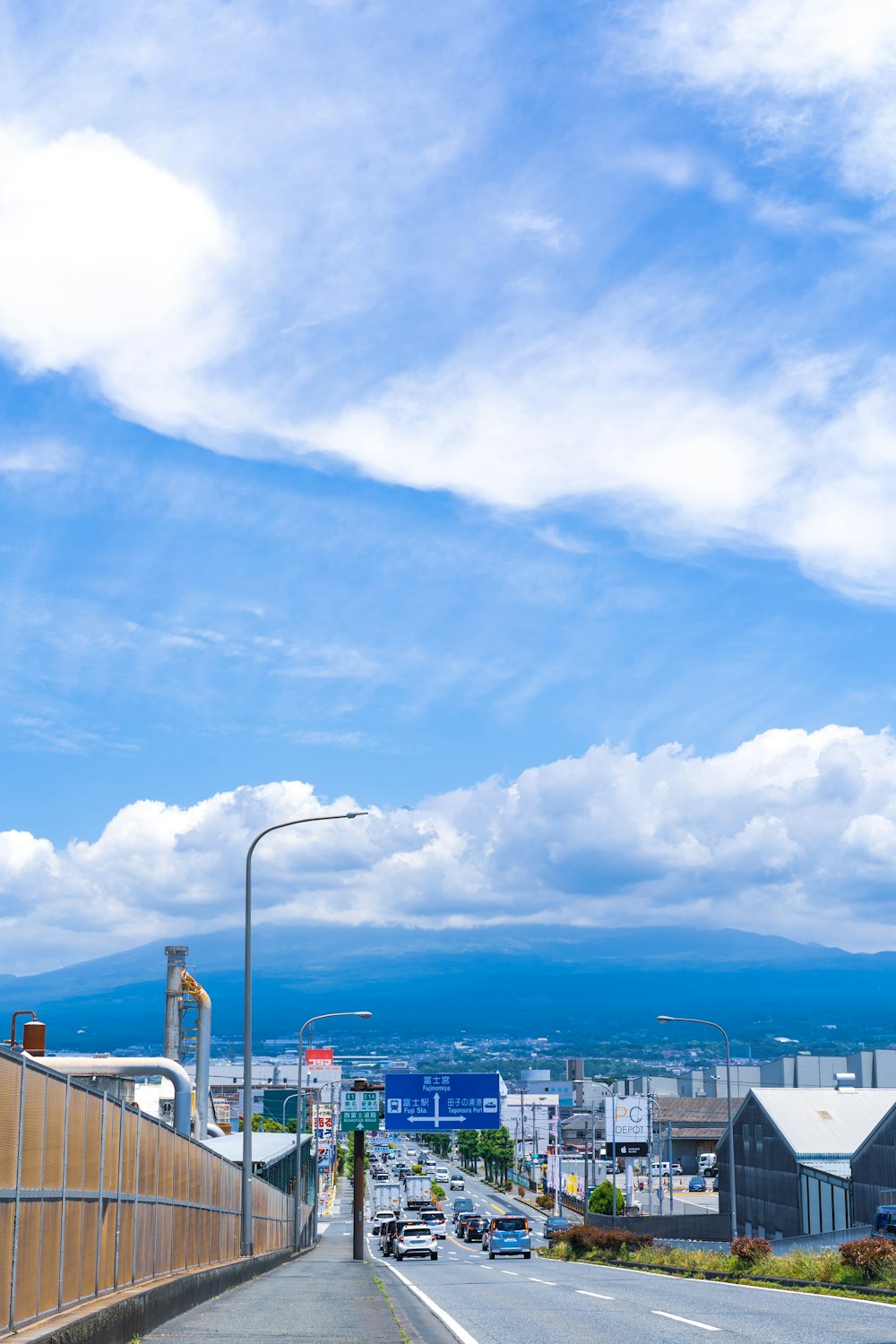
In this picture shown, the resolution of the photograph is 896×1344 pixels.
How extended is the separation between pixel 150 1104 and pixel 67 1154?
54.0m

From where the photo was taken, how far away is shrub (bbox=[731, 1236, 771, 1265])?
110 ft

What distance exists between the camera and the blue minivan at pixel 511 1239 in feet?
189

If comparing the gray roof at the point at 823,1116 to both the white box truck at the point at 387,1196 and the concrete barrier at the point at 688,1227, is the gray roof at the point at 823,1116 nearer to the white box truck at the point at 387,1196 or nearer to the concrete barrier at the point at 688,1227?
the concrete barrier at the point at 688,1227

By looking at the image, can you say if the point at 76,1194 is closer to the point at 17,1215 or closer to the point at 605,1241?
the point at 17,1215

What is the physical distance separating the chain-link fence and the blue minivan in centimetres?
3707

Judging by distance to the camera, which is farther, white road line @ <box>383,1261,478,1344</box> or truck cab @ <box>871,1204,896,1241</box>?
truck cab @ <box>871,1204,896,1241</box>

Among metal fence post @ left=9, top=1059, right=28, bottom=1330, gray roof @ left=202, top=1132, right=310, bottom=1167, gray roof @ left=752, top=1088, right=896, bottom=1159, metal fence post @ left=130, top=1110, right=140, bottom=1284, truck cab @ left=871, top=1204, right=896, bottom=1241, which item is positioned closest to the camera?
metal fence post @ left=9, top=1059, right=28, bottom=1330

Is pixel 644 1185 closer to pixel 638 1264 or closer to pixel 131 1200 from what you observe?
pixel 638 1264

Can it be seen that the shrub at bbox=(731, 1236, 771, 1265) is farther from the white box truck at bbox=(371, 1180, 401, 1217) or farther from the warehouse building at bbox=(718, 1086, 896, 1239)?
the white box truck at bbox=(371, 1180, 401, 1217)

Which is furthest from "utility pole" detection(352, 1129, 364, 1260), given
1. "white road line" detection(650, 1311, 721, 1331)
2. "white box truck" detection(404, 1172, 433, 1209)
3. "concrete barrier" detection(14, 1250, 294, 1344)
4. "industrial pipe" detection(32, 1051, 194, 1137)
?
"white box truck" detection(404, 1172, 433, 1209)

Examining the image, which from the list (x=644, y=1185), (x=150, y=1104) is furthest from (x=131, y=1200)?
(x=644, y=1185)

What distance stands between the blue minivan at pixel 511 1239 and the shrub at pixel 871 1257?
31.8m

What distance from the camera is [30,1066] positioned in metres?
11.9

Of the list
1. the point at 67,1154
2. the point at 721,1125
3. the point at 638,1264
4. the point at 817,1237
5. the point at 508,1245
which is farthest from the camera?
the point at 721,1125
